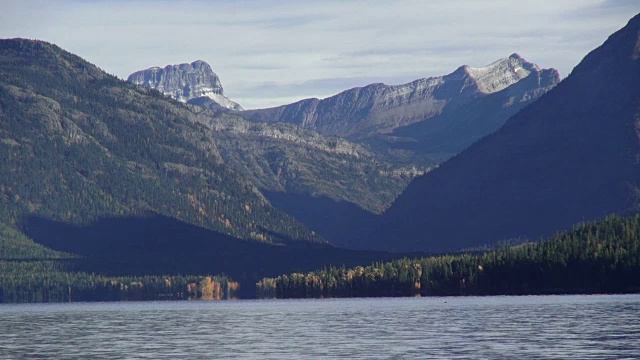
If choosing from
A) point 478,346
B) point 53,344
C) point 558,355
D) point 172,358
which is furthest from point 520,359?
point 53,344

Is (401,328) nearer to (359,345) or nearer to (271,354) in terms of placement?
(359,345)

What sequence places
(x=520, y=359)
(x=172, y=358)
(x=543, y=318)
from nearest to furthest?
1. (x=520, y=359)
2. (x=172, y=358)
3. (x=543, y=318)

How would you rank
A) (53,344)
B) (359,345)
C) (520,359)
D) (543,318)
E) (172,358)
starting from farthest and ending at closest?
(543,318)
(53,344)
(359,345)
(172,358)
(520,359)

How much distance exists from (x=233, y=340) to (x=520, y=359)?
51.4m

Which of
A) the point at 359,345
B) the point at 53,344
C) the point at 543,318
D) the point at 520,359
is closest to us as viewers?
the point at 520,359

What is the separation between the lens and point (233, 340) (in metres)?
171

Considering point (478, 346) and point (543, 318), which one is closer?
point (478, 346)

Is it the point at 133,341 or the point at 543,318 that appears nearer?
the point at 133,341

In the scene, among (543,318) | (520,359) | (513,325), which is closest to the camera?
(520,359)

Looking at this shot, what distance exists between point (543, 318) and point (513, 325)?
16847 millimetres

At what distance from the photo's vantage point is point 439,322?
196625mm

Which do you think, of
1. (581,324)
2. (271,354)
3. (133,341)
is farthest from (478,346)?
(133,341)

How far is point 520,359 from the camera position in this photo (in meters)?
130

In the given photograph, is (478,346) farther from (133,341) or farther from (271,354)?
(133,341)
